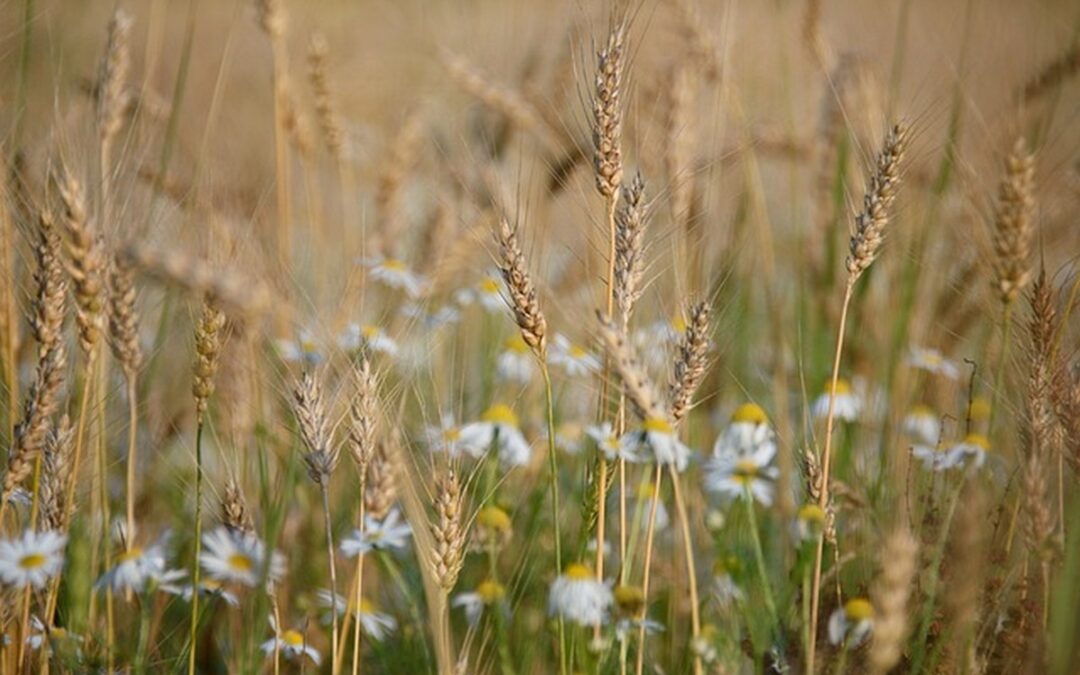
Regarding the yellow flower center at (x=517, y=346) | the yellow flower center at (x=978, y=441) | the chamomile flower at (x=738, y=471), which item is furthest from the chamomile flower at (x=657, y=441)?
the yellow flower center at (x=517, y=346)

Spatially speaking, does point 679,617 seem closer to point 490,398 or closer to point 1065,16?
point 490,398

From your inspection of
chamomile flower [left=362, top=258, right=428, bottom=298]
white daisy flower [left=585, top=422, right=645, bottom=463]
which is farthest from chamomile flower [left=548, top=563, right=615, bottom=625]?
chamomile flower [left=362, top=258, right=428, bottom=298]

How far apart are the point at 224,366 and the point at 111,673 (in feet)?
2.94

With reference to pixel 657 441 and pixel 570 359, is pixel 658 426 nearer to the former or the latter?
pixel 657 441

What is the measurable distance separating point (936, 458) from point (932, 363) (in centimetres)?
84

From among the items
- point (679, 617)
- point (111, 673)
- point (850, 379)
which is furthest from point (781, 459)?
point (111, 673)

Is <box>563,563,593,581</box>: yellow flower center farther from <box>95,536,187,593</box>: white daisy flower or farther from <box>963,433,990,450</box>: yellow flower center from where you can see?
<box>963,433,990,450</box>: yellow flower center

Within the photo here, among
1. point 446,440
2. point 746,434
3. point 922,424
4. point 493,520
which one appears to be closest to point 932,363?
point 922,424

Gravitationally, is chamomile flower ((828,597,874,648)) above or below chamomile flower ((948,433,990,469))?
below

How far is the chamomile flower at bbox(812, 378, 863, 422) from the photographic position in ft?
7.61

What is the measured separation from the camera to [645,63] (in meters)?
3.67

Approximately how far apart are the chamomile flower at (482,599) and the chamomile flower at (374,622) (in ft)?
0.39

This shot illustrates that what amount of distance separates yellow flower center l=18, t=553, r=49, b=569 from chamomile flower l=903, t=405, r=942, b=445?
5.31ft

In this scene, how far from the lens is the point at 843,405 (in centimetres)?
234
